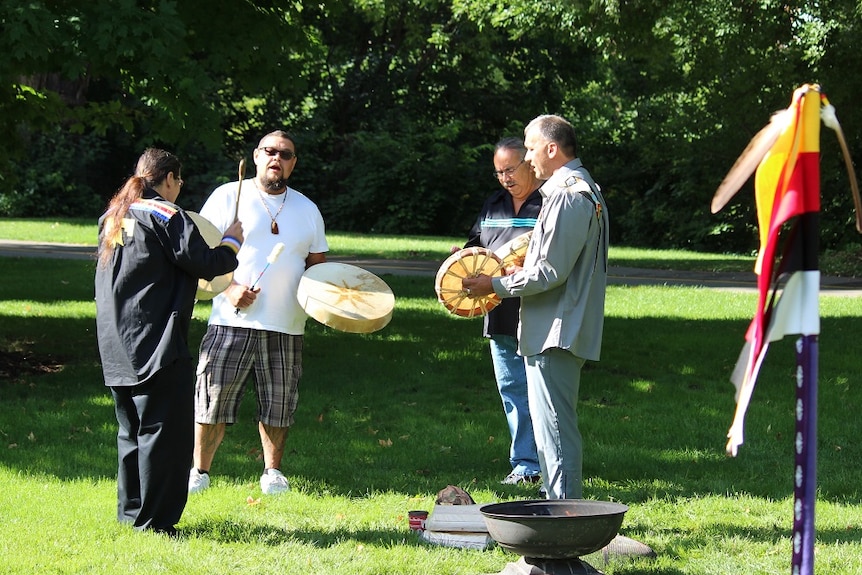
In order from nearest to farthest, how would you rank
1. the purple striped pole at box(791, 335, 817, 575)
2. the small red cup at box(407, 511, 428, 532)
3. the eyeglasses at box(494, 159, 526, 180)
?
1. the purple striped pole at box(791, 335, 817, 575)
2. the small red cup at box(407, 511, 428, 532)
3. the eyeglasses at box(494, 159, 526, 180)

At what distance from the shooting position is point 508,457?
800 centimetres

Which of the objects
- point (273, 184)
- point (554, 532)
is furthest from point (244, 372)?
point (554, 532)

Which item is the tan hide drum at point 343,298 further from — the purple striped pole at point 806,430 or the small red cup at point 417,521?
the purple striped pole at point 806,430

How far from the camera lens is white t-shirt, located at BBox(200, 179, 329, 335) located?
6695 millimetres

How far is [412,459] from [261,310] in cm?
181

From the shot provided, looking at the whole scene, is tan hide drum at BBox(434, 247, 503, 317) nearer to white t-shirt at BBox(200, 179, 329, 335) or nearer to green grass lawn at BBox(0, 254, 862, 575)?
white t-shirt at BBox(200, 179, 329, 335)

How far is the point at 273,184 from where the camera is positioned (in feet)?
22.1

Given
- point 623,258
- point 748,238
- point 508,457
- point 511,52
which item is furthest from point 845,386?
point 511,52

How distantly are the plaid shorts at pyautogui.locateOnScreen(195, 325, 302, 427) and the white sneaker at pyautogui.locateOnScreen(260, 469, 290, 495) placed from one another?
0.99 ft

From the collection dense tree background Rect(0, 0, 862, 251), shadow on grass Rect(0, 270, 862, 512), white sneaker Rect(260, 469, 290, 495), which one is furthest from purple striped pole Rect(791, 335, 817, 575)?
dense tree background Rect(0, 0, 862, 251)

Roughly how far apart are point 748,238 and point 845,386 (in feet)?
72.7

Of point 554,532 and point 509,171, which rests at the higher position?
point 509,171

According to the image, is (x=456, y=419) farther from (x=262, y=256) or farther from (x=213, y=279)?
(x=213, y=279)

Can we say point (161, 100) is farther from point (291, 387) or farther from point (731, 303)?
point (731, 303)
